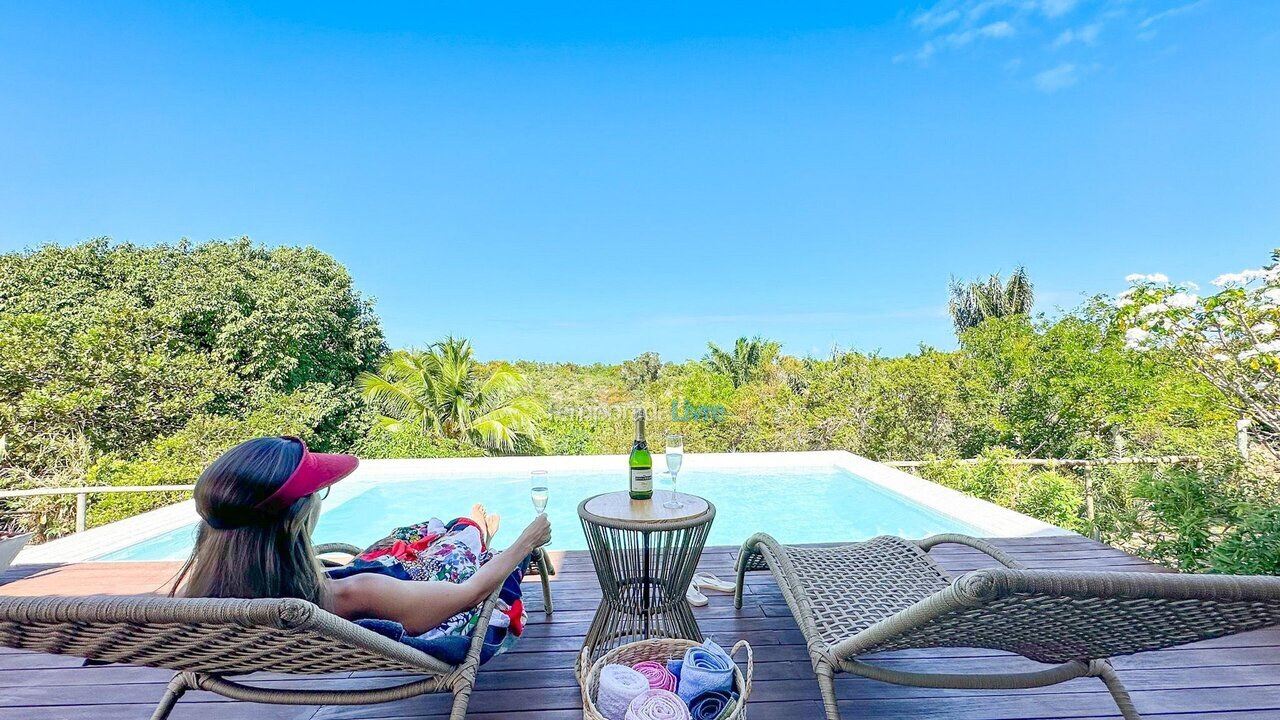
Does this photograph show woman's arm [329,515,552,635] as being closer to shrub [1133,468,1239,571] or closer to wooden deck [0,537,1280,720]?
wooden deck [0,537,1280,720]

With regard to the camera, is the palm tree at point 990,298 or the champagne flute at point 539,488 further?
the palm tree at point 990,298

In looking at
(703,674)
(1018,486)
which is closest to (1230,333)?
(1018,486)

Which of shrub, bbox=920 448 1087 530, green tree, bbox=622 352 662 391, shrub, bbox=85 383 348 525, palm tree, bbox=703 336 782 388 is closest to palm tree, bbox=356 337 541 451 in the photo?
shrub, bbox=85 383 348 525

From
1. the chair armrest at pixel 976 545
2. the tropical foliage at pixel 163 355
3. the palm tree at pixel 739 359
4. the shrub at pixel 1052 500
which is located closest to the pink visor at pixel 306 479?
the chair armrest at pixel 976 545

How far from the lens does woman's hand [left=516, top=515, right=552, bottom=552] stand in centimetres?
178

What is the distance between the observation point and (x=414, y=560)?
84.4 inches

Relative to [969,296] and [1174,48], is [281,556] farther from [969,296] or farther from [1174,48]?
[969,296]

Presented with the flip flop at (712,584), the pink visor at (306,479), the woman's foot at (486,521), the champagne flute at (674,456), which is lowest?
the flip flop at (712,584)

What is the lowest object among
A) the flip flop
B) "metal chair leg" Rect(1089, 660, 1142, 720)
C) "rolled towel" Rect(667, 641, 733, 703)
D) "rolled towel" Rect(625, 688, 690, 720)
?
the flip flop

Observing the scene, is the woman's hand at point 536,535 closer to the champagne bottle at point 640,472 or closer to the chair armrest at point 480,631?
the chair armrest at point 480,631

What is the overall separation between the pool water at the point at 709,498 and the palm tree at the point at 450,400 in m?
2.57

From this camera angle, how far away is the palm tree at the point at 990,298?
1906 centimetres

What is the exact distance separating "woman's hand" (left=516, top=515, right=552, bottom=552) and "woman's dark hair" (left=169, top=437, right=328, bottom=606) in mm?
613

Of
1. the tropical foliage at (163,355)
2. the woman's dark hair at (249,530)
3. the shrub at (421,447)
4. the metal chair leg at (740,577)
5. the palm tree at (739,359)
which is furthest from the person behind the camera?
the palm tree at (739,359)
